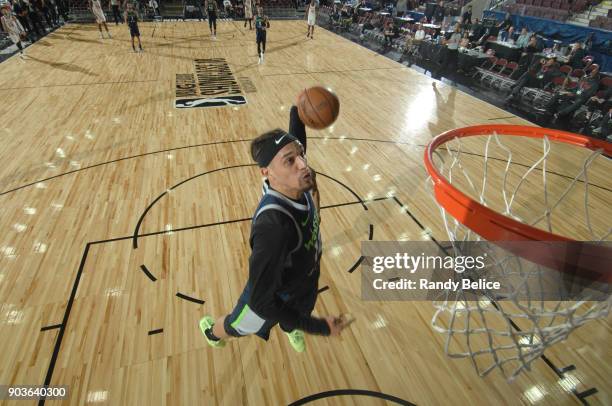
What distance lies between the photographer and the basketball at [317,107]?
2.96 m

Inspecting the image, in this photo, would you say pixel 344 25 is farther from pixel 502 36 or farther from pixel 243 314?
pixel 243 314

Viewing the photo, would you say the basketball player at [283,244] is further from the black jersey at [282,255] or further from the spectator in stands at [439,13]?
the spectator in stands at [439,13]

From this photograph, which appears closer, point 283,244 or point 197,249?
point 283,244

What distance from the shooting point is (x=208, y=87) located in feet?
31.9

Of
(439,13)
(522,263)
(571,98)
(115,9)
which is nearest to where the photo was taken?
(522,263)

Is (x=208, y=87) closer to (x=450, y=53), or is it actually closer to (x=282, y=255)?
(x=450, y=53)

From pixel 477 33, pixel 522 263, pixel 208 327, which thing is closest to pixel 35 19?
pixel 477 33

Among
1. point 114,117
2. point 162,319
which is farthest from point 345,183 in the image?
point 114,117

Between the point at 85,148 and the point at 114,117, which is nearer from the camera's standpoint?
the point at 85,148

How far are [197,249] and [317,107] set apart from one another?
227 cm

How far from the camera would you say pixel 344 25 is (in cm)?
1903

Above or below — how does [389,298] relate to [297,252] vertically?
below

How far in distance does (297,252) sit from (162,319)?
2008 millimetres

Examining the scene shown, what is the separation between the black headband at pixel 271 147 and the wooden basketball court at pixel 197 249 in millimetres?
1902
